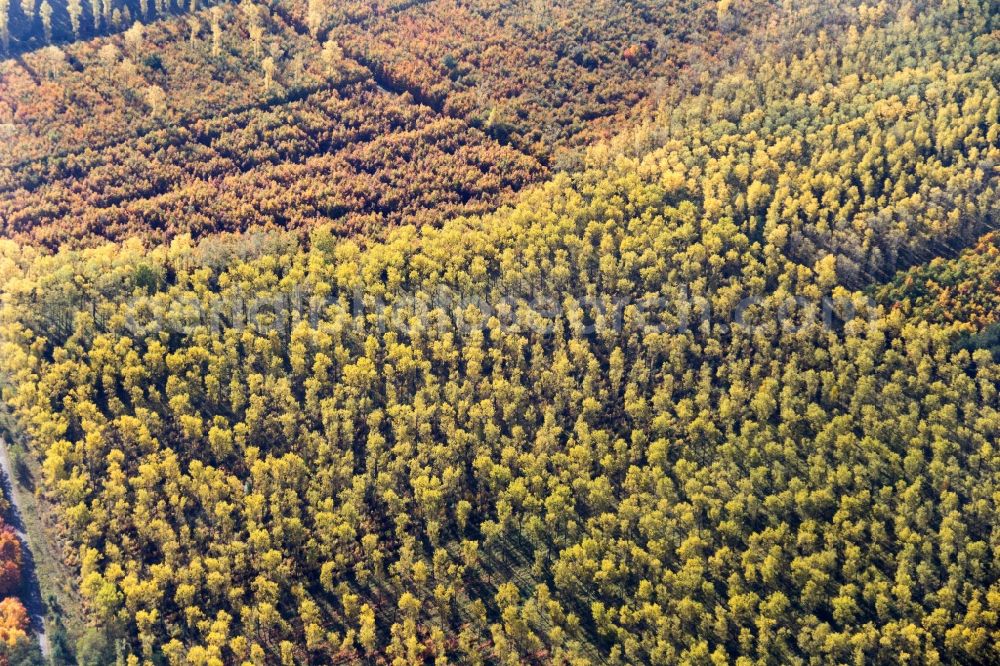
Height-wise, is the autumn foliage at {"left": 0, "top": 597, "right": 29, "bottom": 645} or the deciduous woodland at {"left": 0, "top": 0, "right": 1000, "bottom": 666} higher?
the deciduous woodland at {"left": 0, "top": 0, "right": 1000, "bottom": 666}

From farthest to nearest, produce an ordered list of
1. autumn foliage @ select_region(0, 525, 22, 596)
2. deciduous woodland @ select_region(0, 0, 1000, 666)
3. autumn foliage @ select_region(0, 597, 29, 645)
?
autumn foliage @ select_region(0, 525, 22, 596), deciduous woodland @ select_region(0, 0, 1000, 666), autumn foliage @ select_region(0, 597, 29, 645)

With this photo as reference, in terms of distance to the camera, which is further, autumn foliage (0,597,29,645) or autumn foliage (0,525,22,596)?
autumn foliage (0,525,22,596)

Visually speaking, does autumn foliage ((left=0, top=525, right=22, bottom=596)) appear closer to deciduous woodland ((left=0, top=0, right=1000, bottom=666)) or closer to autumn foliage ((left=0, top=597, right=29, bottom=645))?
autumn foliage ((left=0, top=597, right=29, bottom=645))

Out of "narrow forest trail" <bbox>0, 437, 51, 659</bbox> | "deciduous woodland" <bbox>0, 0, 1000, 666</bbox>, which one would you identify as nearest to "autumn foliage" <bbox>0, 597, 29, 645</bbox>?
"narrow forest trail" <bbox>0, 437, 51, 659</bbox>

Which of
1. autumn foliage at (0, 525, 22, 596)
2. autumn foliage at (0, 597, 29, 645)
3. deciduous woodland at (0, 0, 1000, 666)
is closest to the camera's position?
autumn foliage at (0, 597, 29, 645)

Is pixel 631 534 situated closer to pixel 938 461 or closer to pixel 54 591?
pixel 938 461

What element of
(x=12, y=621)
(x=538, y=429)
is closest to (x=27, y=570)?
(x=12, y=621)

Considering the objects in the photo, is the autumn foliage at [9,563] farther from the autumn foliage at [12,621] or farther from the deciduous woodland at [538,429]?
the deciduous woodland at [538,429]

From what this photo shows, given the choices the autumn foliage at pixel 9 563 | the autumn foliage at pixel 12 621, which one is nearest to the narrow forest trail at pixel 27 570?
the autumn foliage at pixel 9 563

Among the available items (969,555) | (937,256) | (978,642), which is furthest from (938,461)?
(937,256)
